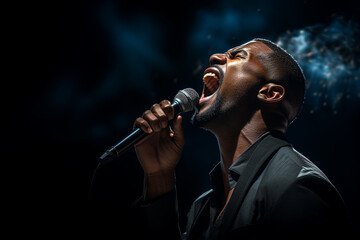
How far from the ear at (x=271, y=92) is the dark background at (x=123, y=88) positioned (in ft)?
4.77

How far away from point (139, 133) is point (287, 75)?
2.87 feet

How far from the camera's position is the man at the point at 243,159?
0.94 metres

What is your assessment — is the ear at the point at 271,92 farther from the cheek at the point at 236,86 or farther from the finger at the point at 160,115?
the finger at the point at 160,115

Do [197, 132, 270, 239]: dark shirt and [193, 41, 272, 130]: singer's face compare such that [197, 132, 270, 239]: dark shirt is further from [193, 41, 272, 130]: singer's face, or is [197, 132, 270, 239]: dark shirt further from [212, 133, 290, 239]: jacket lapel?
[193, 41, 272, 130]: singer's face

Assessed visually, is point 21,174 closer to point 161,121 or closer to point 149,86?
point 149,86

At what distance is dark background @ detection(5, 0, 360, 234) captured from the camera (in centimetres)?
225

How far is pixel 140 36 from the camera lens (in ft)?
8.73

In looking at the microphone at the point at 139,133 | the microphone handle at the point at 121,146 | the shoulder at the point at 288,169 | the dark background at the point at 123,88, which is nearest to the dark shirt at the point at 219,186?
the shoulder at the point at 288,169

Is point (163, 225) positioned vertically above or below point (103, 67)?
below

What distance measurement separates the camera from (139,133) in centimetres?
134

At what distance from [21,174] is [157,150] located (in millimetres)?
1366

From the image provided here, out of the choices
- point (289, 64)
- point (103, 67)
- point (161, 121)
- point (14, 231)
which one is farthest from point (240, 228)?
point (103, 67)

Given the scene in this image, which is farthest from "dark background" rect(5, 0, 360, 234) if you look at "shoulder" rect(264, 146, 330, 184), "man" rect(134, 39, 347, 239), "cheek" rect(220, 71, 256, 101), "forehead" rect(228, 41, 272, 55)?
"shoulder" rect(264, 146, 330, 184)

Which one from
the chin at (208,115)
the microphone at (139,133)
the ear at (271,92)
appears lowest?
the ear at (271,92)
